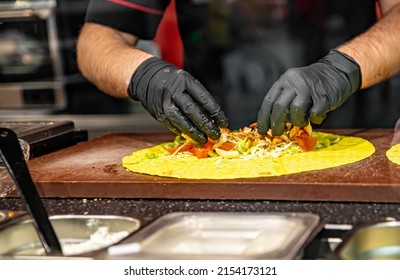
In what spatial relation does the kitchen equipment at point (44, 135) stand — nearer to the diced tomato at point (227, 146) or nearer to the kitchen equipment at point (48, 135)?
the kitchen equipment at point (48, 135)

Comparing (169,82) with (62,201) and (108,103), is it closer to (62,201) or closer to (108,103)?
(108,103)

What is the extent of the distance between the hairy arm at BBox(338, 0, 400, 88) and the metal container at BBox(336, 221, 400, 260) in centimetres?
45

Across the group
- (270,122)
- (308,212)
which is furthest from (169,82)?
(308,212)

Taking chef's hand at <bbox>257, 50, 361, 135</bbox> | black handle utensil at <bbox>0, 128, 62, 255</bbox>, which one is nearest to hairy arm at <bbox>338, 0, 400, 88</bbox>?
chef's hand at <bbox>257, 50, 361, 135</bbox>

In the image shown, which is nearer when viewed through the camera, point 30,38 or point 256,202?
point 256,202

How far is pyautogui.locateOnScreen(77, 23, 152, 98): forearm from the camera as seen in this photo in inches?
68.2

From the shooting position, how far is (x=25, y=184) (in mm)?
1339

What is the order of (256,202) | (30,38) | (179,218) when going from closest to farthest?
(179,218) < (256,202) < (30,38)

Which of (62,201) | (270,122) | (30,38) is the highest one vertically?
(30,38)

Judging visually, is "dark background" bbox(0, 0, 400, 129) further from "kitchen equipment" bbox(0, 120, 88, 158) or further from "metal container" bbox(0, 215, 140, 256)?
"metal container" bbox(0, 215, 140, 256)

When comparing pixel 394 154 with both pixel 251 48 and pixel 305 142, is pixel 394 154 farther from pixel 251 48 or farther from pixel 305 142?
pixel 251 48

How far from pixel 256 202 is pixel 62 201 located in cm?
44

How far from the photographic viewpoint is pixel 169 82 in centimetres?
163

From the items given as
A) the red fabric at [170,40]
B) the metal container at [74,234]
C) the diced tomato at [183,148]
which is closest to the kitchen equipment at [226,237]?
the metal container at [74,234]
